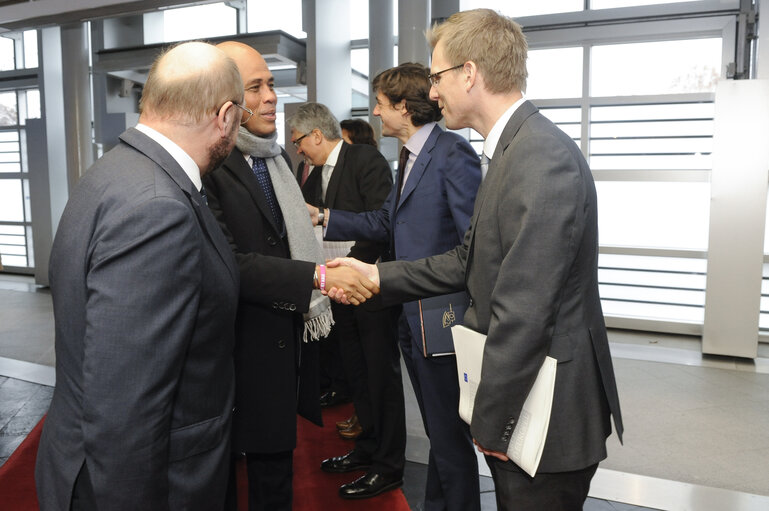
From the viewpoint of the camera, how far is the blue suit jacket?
2.28 meters

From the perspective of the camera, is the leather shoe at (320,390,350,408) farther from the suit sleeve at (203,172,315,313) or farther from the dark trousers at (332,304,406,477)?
the suit sleeve at (203,172,315,313)

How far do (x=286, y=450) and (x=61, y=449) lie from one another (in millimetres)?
890

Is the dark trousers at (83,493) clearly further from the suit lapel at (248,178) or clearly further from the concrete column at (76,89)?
the concrete column at (76,89)

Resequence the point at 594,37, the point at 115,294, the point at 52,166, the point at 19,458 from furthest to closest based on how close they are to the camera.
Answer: the point at 52,166 → the point at 594,37 → the point at 19,458 → the point at 115,294

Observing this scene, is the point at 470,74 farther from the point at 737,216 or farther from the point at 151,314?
the point at 737,216

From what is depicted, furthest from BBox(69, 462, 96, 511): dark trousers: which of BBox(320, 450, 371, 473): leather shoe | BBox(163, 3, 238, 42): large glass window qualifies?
BBox(163, 3, 238, 42): large glass window

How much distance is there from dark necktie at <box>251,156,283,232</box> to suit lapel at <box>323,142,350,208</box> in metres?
1.12

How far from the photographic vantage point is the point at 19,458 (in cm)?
328

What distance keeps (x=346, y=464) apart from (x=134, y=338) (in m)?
2.19

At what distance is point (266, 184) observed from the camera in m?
2.16

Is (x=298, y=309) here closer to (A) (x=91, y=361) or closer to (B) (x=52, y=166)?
(A) (x=91, y=361)

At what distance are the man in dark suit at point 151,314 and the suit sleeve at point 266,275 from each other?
19.6 inches

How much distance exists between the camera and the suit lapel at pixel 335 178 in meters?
3.30

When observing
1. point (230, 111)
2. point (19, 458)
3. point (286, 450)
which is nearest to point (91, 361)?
point (230, 111)
